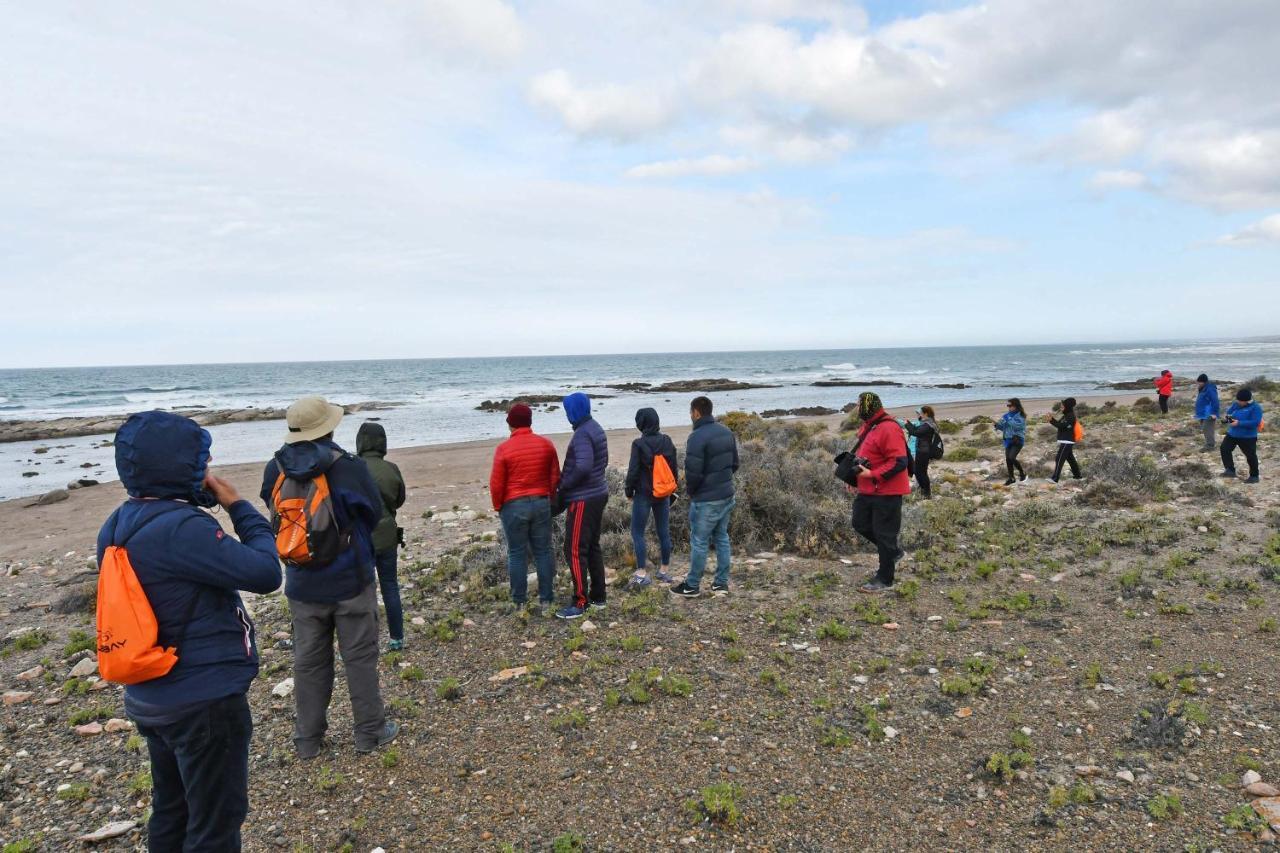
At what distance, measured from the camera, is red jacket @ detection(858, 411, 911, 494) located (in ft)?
21.6

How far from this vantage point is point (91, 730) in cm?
466

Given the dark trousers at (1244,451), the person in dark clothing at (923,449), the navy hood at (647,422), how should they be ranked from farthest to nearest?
the person in dark clothing at (923,449) → the dark trousers at (1244,451) → the navy hood at (647,422)

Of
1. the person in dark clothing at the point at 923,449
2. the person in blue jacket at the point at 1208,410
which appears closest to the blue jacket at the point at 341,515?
the person in dark clothing at the point at 923,449

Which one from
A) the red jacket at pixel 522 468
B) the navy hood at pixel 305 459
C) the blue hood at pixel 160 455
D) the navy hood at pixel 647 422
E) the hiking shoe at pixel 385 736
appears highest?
the blue hood at pixel 160 455

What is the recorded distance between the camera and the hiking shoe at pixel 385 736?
13.9 feet

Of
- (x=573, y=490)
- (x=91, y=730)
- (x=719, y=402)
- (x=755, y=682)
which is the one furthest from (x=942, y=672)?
(x=719, y=402)

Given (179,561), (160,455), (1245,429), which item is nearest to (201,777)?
(179,561)

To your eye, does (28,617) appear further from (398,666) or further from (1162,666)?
(1162,666)

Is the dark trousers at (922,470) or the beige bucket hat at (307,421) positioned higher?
the beige bucket hat at (307,421)

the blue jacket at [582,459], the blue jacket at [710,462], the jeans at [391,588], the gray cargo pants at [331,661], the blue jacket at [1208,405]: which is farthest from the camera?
the blue jacket at [1208,405]

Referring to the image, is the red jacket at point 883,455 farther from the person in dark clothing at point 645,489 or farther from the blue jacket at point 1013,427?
the blue jacket at point 1013,427

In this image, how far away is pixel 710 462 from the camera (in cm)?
675

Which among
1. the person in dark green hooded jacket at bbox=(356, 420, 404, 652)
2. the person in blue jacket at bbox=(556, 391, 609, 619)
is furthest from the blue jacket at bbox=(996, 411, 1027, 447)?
the person in dark green hooded jacket at bbox=(356, 420, 404, 652)

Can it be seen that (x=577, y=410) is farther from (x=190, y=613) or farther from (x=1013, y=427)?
(x=1013, y=427)
